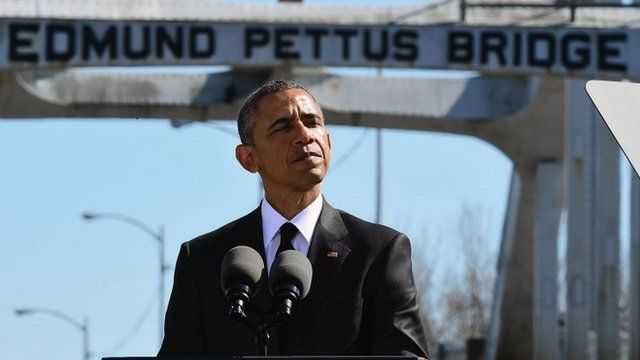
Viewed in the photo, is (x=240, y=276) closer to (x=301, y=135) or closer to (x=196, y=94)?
(x=301, y=135)

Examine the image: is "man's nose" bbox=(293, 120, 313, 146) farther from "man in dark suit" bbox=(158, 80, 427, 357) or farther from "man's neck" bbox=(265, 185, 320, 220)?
"man's neck" bbox=(265, 185, 320, 220)

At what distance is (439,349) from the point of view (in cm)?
5616

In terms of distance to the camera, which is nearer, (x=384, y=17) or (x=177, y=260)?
(x=177, y=260)

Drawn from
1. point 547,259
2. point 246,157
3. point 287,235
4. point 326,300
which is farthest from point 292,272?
point 547,259

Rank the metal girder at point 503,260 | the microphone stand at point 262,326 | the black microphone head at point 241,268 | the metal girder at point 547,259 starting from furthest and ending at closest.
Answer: the metal girder at point 503,260, the metal girder at point 547,259, the black microphone head at point 241,268, the microphone stand at point 262,326

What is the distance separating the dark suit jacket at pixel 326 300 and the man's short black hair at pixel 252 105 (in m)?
0.32

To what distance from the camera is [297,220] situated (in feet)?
25.8

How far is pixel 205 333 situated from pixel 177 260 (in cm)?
32

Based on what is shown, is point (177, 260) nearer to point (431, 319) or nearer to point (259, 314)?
point (259, 314)

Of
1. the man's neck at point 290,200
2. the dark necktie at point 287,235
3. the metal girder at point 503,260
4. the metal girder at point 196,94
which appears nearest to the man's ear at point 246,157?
the man's neck at point 290,200

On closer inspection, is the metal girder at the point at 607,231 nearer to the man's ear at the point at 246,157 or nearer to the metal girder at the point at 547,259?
the metal girder at the point at 547,259

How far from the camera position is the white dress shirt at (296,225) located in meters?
7.84

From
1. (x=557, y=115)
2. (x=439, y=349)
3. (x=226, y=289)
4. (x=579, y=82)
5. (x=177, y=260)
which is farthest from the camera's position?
(x=439, y=349)

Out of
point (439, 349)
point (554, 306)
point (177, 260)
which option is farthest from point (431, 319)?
point (177, 260)
